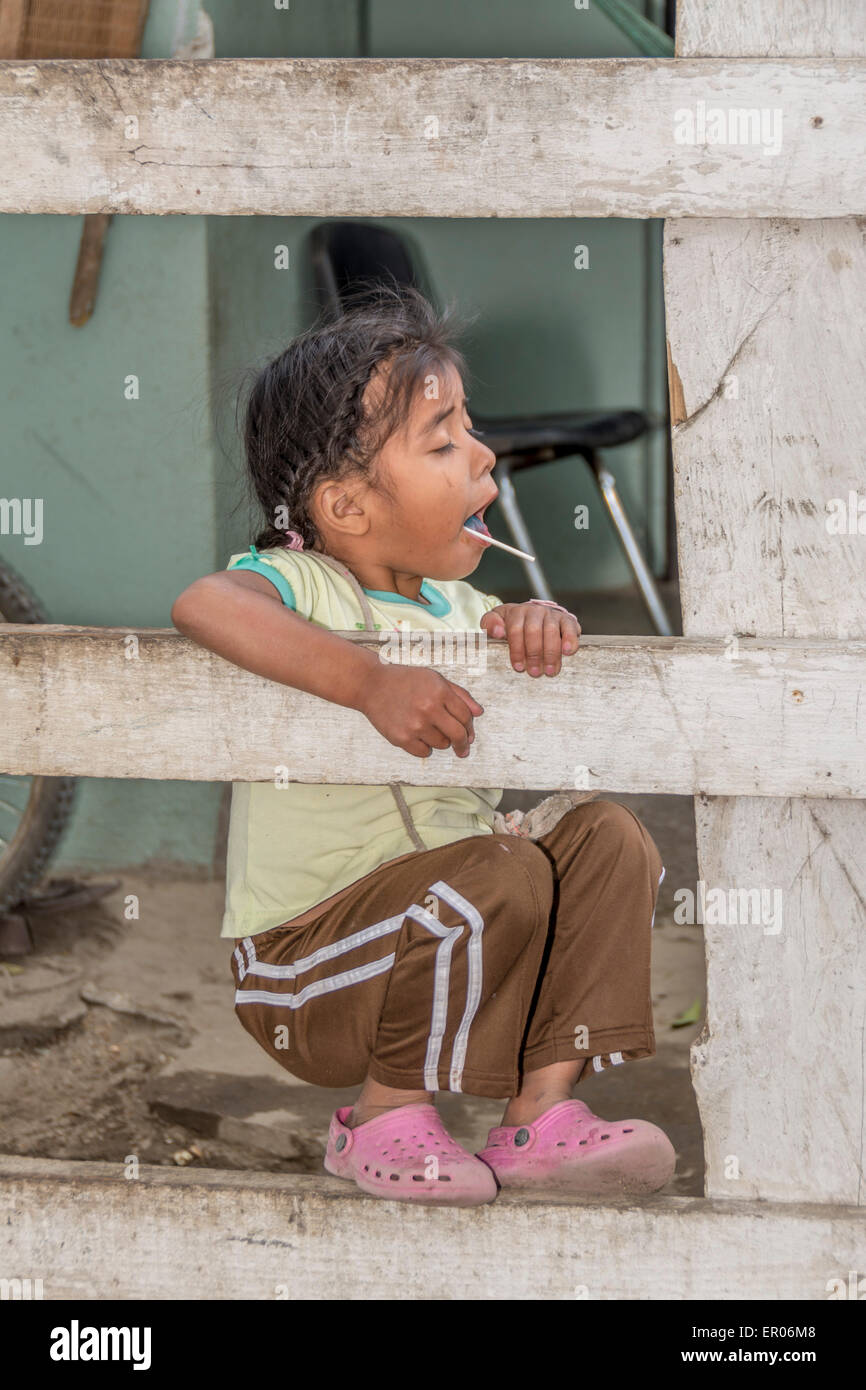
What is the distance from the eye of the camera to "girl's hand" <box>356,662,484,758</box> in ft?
4.53

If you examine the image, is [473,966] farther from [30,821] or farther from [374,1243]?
[30,821]

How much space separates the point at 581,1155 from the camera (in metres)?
1.51

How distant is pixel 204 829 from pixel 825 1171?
6.57 feet

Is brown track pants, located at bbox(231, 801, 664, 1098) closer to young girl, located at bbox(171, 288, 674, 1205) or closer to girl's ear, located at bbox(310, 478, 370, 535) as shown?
young girl, located at bbox(171, 288, 674, 1205)

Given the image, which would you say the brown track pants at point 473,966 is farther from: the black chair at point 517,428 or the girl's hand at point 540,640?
the black chair at point 517,428

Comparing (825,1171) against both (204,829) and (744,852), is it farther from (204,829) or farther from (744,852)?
(204,829)

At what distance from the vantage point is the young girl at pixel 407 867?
4.73 ft

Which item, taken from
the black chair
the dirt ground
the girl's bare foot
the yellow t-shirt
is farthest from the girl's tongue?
the black chair

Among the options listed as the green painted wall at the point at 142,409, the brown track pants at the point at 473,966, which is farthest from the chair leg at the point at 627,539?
the brown track pants at the point at 473,966

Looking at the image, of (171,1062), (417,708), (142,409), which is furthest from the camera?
(142,409)

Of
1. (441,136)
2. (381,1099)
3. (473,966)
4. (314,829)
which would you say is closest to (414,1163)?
(381,1099)

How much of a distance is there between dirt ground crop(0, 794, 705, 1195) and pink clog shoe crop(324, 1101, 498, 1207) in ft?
2.33

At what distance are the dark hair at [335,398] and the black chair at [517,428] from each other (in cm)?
184

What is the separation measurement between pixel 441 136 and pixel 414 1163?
0.99m
